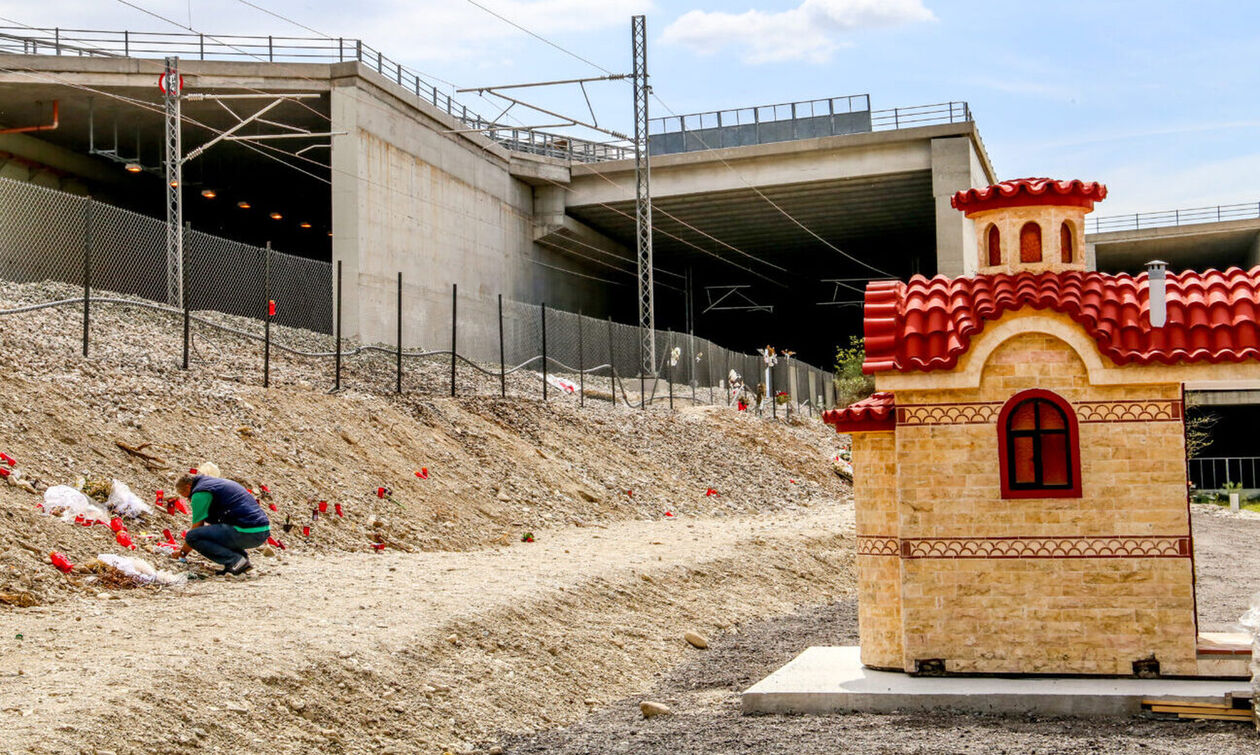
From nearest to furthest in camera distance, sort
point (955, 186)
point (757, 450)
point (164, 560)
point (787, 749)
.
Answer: point (787, 749) < point (164, 560) < point (757, 450) < point (955, 186)

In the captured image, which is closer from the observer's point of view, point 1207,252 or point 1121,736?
point 1121,736

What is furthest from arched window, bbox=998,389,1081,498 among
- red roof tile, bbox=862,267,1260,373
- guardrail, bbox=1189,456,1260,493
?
guardrail, bbox=1189,456,1260,493

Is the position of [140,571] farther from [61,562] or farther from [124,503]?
[124,503]

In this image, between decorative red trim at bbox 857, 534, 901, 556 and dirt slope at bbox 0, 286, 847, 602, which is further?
dirt slope at bbox 0, 286, 847, 602

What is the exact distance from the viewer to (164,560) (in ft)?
45.0

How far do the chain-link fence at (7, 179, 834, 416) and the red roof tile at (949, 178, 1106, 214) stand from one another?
13152 millimetres

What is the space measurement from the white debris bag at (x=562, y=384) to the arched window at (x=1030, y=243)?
20.4 m

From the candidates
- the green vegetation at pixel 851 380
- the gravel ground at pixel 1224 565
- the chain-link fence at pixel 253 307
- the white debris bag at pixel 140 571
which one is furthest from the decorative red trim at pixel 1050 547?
the green vegetation at pixel 851 380

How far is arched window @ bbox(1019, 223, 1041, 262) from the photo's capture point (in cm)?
1282

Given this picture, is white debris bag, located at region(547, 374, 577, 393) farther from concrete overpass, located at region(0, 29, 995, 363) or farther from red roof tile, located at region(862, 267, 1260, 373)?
red roof tile, located at region(862, 267, 1260, 373)

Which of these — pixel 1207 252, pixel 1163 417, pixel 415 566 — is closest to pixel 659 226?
pixel 1207 252

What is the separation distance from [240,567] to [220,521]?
56cm

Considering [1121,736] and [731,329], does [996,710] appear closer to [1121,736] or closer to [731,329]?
[1121,736]

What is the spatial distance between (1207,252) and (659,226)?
28.4m
